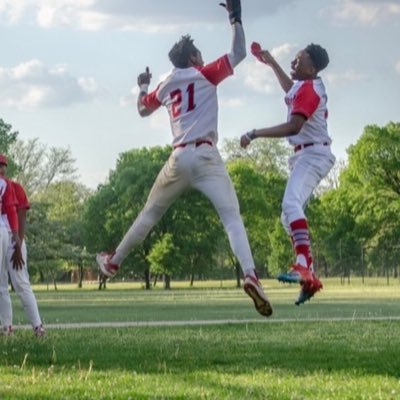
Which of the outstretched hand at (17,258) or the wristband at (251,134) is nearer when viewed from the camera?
the wristband at (251,134)

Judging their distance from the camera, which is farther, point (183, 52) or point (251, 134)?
point (183, 52)

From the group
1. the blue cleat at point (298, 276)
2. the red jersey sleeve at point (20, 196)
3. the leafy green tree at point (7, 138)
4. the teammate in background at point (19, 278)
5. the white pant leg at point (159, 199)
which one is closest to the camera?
the blue cleat at point (298, 276)

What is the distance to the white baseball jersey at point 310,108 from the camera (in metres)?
10.6

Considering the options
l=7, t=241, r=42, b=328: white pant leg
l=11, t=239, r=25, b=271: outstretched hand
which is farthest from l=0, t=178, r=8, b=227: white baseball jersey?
l=7, t=241, r=42, b=328: white pant leg

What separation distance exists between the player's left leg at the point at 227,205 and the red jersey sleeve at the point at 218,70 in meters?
0.65

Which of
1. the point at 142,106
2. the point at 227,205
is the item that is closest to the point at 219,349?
the point at 227,205

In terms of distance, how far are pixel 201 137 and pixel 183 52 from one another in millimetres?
877

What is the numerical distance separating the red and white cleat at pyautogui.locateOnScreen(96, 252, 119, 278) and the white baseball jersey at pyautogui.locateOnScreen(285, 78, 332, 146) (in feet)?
7.08

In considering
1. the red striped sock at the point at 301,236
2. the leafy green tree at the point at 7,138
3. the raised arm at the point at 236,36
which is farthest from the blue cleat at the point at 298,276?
the leafy green tree at the point at 7,138

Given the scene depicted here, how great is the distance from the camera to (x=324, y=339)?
1505 centimetres

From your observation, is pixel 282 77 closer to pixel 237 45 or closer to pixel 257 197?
pixel 237 45

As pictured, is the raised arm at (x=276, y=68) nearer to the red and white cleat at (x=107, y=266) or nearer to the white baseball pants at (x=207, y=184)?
the white baseball pants at (x=207, y=184)

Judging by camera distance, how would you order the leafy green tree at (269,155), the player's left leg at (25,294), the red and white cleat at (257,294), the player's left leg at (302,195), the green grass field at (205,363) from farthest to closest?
the leafy green tree at (269,155)
the player's left leg at (25,294)
the player's left leg at (302,195)
the red and white cleat at (257,294)
the green grass field at (205,363)

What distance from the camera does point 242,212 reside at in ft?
284
